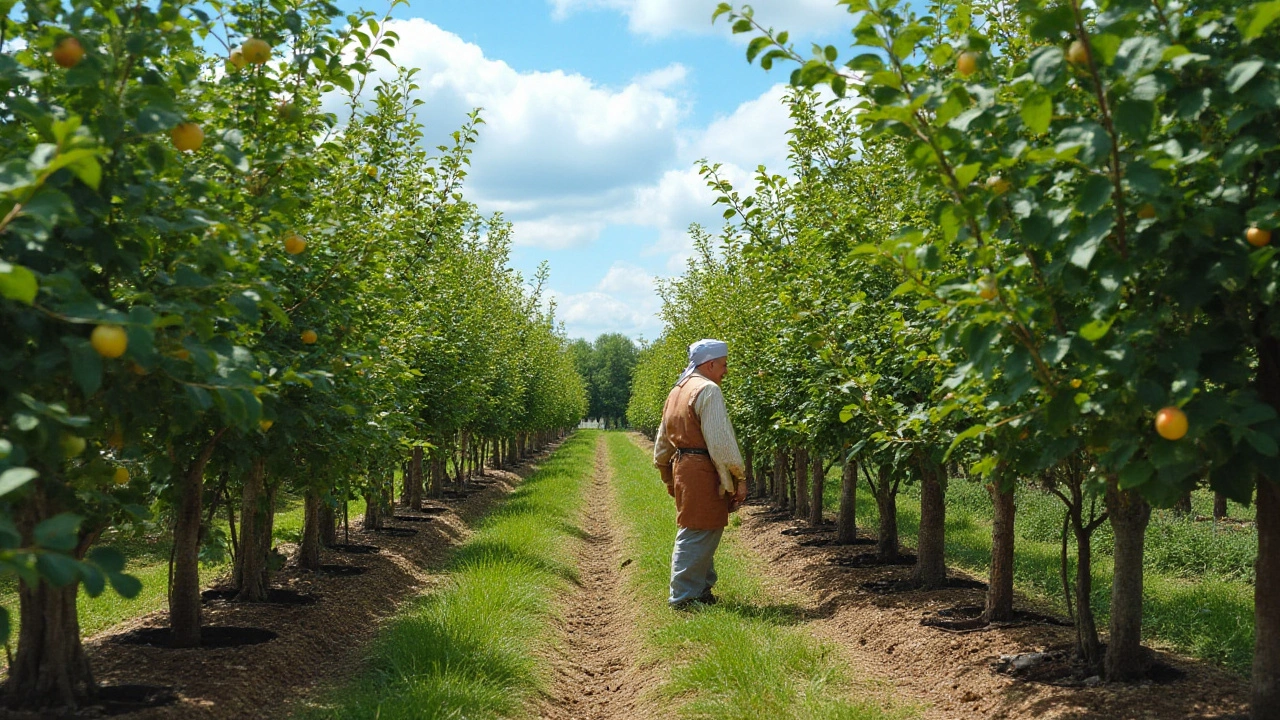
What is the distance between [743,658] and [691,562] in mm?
1787

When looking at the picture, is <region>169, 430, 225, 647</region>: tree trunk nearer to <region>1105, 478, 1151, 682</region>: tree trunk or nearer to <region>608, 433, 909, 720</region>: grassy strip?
<region>608, 433, 909, 720</region>: grassy strip

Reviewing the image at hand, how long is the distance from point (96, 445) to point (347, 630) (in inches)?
136

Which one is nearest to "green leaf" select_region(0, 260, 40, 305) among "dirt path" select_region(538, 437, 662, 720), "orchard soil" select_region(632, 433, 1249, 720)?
"dirt path" select_region(538, 437, 662, 720)

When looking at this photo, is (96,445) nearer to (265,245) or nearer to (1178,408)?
(265,245)

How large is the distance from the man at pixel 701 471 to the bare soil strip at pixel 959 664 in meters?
0.92

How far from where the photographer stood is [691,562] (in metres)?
7.07

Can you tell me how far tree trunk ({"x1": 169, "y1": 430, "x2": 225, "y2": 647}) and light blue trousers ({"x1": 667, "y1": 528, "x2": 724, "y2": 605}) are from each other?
3239mm

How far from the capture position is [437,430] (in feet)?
41.9

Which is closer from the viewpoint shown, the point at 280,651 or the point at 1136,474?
the point at 1136,474

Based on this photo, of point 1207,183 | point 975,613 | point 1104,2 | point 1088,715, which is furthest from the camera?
point 975,613

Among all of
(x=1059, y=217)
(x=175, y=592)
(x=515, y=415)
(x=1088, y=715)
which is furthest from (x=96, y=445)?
(x=515, y=415)

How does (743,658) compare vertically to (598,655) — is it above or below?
above

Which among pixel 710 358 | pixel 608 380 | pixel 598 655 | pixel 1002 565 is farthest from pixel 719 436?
pixel 608 380

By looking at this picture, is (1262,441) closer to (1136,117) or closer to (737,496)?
(1136,117)
